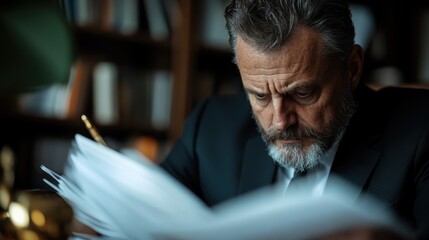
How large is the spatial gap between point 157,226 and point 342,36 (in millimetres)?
765

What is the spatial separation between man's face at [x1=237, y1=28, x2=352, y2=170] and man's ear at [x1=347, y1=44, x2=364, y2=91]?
0.04 m

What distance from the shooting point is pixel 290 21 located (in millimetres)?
1349

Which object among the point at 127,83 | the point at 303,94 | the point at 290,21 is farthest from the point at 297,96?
the point at 127,83

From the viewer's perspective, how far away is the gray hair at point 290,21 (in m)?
1.35

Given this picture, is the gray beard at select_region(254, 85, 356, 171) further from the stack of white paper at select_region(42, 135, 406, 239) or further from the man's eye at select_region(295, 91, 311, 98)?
the stack of white paper at select_region(42, 135, 406, 239)

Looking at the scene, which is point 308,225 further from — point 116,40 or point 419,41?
point 419,41

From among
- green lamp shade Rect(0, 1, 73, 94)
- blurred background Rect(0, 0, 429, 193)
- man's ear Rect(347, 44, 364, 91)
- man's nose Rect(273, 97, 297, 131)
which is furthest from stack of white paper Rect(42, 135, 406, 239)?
blurred background Rect(0, 0, 429, 193)

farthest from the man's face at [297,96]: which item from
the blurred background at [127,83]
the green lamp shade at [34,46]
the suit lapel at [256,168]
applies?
the blurred background at [127,83]

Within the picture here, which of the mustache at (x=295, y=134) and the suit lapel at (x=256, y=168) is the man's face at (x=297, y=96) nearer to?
the mustache at (x=295, y=134)

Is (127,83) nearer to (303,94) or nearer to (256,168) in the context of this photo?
(256,168)

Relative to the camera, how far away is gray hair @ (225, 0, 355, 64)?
1.35m

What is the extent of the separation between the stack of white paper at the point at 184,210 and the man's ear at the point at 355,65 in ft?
2.12

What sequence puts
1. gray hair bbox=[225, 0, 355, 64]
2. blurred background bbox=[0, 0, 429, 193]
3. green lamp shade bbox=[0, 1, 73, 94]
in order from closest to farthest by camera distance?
green lamp shade bbox=[0, 1, 73, 94] < gray hair bbox=[225, 0, 355, 64] < blurred background bbox=[0, 0, 429, 193]

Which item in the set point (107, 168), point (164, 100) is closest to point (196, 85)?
point (164, 100)
